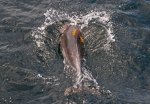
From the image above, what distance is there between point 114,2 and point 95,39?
3.56 metres

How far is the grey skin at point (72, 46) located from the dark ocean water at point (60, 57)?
14.0 inches

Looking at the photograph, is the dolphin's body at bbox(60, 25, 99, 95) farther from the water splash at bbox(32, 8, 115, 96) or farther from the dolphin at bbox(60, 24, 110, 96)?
the water splash at bbox(32, 8, 115, 96)

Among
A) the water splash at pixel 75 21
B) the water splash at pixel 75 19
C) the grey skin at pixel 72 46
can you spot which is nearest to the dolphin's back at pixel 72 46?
the grey skin at pixel 72 46

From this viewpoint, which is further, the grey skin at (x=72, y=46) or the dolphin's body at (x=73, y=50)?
the grey skin at (x=72, y=46)

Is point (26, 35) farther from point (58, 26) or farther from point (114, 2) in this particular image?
point (114, 2)

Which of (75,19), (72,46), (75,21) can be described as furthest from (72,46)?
(75,19)

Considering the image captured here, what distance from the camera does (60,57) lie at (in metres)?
15.1

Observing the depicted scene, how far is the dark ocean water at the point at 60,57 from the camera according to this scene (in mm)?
13336

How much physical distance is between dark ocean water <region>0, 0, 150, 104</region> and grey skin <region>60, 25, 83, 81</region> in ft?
1.17

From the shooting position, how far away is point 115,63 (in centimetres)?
1470

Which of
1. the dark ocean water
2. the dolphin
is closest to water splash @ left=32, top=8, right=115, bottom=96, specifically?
the dark ocean water

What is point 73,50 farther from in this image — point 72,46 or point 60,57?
point 60,57

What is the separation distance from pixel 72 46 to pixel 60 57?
62cm

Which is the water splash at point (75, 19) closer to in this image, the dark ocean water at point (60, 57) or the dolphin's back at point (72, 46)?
the dark ocean water at point (60, 57)
